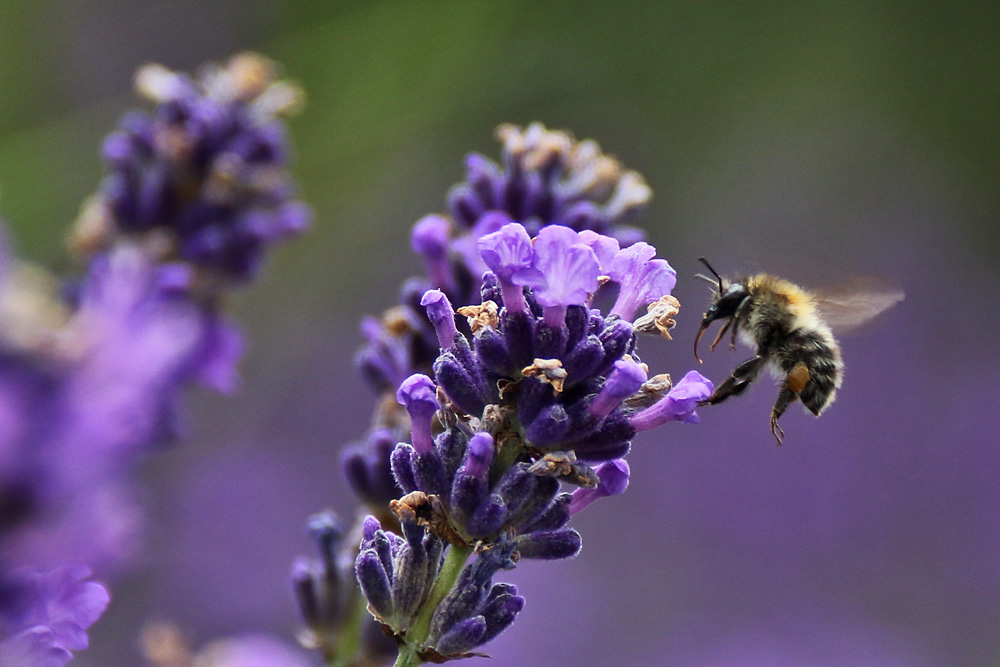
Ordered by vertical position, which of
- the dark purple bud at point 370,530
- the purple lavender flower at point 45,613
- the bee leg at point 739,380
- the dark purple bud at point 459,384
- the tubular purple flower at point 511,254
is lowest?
the purple lavender flower at point 45,613

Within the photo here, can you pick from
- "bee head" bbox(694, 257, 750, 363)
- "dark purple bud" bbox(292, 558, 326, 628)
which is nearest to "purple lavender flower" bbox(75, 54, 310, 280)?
"dark purple bud" bbox(292, 558, 326, 628)

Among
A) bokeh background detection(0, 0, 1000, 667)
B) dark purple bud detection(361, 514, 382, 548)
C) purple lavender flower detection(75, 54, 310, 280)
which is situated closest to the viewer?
dark purple bud detection(361, 514, 382, 548)

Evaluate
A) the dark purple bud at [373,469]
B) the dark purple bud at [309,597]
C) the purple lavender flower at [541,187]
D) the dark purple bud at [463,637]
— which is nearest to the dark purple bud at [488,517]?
the dark purple bud at [463,637]

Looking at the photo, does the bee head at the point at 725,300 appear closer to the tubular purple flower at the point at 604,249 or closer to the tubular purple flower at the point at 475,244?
the tubular purple flower at the point at 475,244

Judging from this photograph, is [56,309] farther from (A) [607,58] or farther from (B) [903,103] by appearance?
(B) [903,103]

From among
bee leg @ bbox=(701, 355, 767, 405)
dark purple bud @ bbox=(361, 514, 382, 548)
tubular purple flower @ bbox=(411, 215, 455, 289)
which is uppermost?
tubular purple flower @ bbox=(411, 215, 455, 289)

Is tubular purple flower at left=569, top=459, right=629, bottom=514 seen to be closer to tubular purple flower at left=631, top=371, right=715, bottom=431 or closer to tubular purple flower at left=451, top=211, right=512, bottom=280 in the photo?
tubular purple flower at left=631, top=371, right=715, bottom=431

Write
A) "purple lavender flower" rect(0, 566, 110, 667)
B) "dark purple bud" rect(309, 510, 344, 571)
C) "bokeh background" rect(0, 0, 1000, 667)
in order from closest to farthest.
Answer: "purple lavender flower" rect(0, 566, 110, 667) < "dark purple bud" rect(309, 510, 344, 571) < "bokeh background" rect(0, 0, 1000, 667)

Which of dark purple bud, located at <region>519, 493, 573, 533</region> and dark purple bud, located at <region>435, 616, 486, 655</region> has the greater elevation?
dark purple bud, located at <region>519, 493, 573, 533</region>

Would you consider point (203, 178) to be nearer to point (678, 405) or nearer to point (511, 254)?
point (511, 254)
